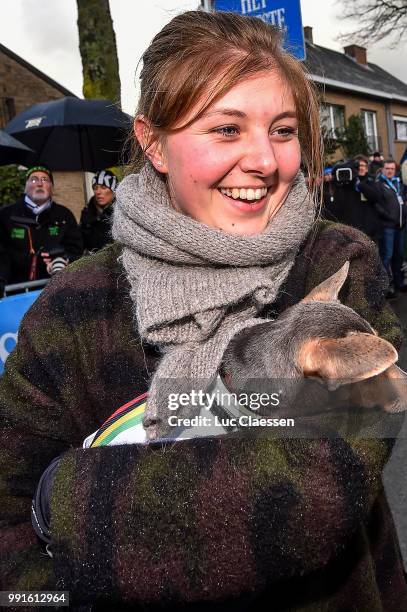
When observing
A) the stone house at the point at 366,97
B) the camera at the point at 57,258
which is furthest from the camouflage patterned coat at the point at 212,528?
the stone house at the point at 366,97

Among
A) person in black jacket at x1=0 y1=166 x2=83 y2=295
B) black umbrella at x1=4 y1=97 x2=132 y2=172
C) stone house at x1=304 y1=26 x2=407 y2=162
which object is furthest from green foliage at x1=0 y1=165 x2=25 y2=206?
stone house at x1=304 y1=26 x2=407 y2=162

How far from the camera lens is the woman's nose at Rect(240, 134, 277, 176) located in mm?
1410

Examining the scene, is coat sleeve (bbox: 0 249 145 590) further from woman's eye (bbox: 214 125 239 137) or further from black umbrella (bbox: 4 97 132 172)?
black umbrella (bbox: 4 97 132 172)

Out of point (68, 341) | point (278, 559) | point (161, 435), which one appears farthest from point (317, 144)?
point (278, 559)

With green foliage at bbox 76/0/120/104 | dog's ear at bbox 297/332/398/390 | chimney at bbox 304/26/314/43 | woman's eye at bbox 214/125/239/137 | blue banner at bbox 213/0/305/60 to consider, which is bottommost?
dog's ear at bbox 297/332/398/390

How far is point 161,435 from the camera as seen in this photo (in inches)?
44.8

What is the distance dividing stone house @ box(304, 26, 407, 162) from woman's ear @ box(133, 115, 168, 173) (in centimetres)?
3012

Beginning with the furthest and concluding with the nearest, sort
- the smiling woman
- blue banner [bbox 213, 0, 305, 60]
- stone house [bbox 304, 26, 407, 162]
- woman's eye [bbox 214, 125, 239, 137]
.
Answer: stone house [bbox 304, 26, 407, 162], blue banner [bbox 213, 0, 305, 60], woman's eye [bbox 214, 125, 239, 137], the smiling woman

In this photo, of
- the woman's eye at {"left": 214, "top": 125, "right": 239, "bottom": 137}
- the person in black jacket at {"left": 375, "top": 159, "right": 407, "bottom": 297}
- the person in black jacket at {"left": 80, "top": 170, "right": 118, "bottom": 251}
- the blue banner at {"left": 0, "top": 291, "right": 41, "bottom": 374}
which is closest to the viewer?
the woman's eye at {"left": 214, "top": 125, "right": 239, "bottom": 137}

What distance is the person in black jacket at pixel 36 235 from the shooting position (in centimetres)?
615

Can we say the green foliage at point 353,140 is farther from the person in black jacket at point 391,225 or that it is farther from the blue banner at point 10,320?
the blue banner at point 10,320

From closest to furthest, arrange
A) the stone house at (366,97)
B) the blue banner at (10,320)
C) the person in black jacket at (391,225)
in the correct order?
1. the blue banner at (10,320)
2. the person in black jacket at (391,225)
3. the stone house at (366,97)

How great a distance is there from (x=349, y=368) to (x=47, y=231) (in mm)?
5949

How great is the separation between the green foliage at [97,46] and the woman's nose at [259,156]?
22.6ft
